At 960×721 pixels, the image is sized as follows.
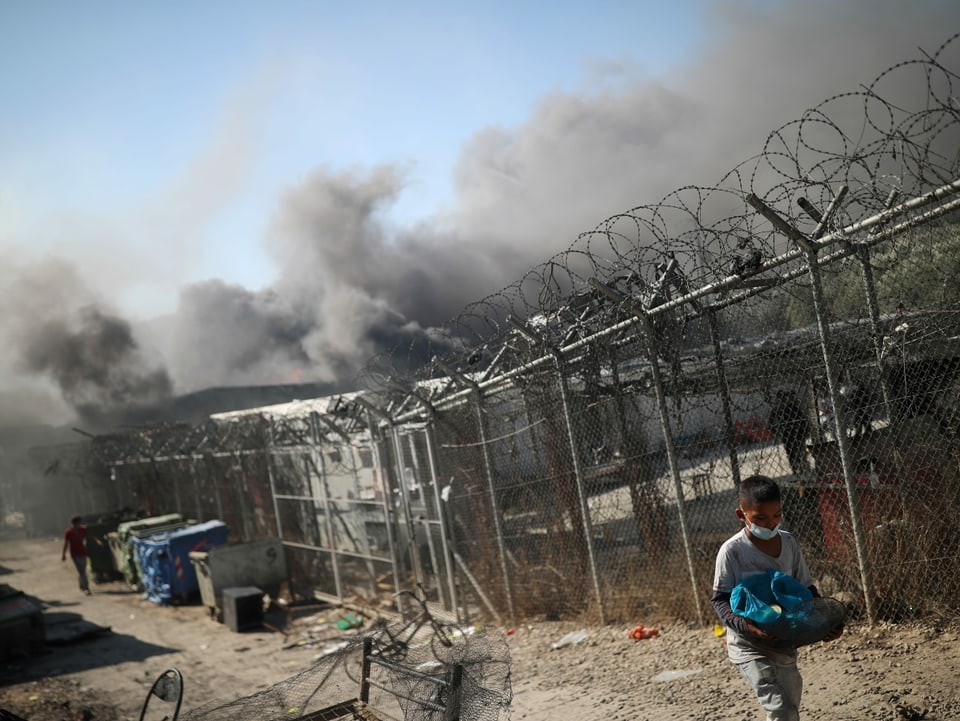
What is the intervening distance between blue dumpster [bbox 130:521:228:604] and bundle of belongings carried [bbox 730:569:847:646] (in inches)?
455

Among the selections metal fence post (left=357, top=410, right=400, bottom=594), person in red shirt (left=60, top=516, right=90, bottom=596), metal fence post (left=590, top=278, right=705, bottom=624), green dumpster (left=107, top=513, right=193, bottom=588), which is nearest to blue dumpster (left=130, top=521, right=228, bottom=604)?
green dumpster (left=107, top=513, right=193, bottom=588)

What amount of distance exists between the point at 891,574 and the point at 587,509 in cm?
256

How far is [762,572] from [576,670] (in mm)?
3323

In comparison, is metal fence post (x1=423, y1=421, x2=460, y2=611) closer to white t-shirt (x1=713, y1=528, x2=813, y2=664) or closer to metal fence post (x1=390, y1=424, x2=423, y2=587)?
metal fence post (x1=390, y1=424, x2=423, y2=587)

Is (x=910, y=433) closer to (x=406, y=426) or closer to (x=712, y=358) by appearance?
(x=712, y=358)

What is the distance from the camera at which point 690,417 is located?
20.7ft

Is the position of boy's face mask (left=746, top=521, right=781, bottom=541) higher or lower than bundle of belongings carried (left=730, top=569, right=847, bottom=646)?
higher

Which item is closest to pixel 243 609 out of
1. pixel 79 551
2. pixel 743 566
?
pixel 79 551

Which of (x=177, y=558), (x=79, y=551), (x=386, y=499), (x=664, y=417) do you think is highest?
(x=664, y=417)

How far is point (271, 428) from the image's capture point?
13.6 metres

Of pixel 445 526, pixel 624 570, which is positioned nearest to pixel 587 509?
pixel 624 570

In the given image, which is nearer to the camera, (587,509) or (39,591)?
(587,509)

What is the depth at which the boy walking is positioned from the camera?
127 inches

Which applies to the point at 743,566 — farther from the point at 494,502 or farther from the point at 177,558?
the point at 177,558
